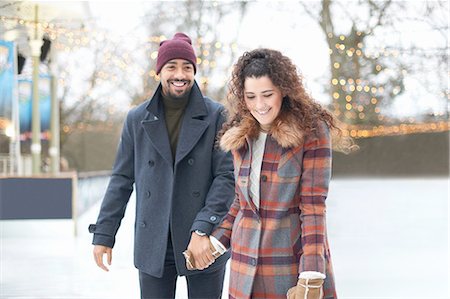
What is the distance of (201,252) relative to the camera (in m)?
1.62

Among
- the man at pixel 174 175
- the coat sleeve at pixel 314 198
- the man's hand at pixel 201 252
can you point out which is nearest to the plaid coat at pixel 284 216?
the coat sleeve at pixel 314 198

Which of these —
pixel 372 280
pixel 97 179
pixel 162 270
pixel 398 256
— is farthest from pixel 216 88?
pixel 162 270

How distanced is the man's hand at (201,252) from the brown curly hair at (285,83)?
0.31m

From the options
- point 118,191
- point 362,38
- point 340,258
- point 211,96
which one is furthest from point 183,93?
point 211,96

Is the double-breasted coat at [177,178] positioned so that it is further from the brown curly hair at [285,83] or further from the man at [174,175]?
the brown curly hair at [285,83]

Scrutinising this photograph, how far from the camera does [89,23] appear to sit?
34.5 feet

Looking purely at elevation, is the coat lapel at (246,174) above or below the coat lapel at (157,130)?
below

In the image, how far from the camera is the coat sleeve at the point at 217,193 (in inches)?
66.5

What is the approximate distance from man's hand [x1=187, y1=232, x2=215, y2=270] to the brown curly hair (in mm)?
314

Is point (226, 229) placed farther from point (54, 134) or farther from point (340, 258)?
point (54, 134)

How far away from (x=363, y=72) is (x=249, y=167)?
30.7 ft

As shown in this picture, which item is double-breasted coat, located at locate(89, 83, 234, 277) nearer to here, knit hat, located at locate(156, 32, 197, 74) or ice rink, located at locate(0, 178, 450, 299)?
knit hat, located at locate(156, 32, 197, 74)

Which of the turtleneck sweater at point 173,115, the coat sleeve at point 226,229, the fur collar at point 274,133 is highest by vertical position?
the turtleneck sweater at point 173,115

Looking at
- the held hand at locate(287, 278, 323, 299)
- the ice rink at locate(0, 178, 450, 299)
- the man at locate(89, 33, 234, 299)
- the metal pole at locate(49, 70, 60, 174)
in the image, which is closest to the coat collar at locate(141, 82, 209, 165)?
the man at locate(89, 33, 234, 299)
